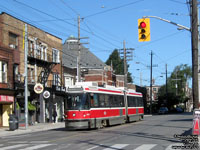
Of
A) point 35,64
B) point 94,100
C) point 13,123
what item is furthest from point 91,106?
point 35,64

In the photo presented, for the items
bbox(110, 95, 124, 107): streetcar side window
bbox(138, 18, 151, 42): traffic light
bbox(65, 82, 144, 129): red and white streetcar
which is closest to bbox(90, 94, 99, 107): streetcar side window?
bbox(65, 82, 144, 129): red and white streetcar

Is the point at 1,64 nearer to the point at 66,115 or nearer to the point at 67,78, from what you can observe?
the point at 66,115

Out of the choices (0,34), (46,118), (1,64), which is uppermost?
(0,34)

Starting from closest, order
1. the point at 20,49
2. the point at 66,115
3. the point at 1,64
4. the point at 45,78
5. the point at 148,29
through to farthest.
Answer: the point at 148,29
the point at 66,115
the point at 1,64
the point at 20,49
the point at 45,78

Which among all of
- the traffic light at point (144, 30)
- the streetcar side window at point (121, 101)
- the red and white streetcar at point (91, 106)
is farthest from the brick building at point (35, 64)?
the traffic light at point (144, 30)

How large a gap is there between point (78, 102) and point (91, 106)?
0.97 metres

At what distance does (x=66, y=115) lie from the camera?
23906 mm

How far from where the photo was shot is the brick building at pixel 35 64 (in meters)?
33.3

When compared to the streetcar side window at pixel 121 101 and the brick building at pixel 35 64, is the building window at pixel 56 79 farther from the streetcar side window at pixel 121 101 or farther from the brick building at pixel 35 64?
the streetcar side window at pixel 121 101

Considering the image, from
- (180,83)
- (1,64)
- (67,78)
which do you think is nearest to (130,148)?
(1,64)

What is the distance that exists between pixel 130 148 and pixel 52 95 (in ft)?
91.2

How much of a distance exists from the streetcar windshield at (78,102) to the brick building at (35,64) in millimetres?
6982

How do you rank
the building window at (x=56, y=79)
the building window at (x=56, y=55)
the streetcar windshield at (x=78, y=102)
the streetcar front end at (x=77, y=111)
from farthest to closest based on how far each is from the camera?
1. the building window at (x=56, y=55)
2. the building window at (x=56, y=79)
3. the streetcar windshield at (x=78, y=102)
4. the streetcar front end at (x=77, y=111)

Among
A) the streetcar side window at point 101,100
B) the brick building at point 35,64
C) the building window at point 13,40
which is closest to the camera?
the streetcar side window at point 101,100
